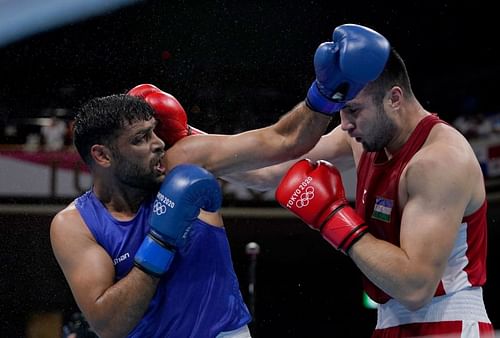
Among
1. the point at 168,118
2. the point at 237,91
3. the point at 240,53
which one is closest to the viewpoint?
the point at 168,118

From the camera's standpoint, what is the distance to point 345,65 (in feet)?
7.65

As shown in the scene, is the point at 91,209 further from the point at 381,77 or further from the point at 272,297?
the point at 272,297

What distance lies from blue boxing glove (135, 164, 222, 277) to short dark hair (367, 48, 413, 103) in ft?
1.83

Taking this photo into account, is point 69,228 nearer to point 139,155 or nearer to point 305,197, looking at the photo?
point 139,155

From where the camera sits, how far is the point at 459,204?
234 cm

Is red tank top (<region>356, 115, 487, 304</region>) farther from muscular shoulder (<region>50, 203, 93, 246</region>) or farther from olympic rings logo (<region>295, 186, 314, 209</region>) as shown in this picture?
muscular shoulder (<region>50, 203, 93, 246</region>)

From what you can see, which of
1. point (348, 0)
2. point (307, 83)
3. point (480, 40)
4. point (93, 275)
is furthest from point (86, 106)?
point (480, 40)

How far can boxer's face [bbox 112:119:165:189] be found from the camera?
8.23 ft

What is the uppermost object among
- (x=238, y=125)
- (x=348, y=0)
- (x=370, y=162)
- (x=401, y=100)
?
(x=401, y=100)

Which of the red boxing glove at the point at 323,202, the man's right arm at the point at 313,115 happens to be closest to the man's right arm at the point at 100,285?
the man's right arm at the point at 313,115

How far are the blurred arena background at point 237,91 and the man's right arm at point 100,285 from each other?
4.29 m

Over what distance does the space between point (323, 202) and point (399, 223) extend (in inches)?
9.4

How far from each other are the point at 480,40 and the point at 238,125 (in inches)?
170

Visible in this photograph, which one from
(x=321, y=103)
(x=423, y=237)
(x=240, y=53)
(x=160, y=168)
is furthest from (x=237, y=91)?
(x=423, y=237)
